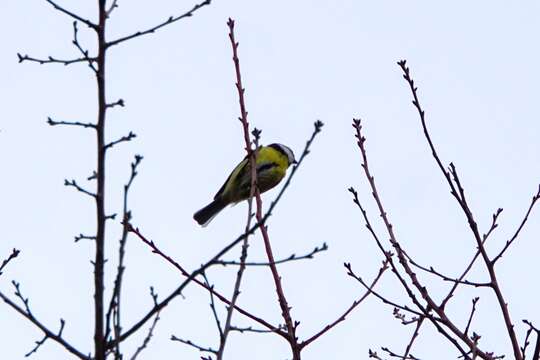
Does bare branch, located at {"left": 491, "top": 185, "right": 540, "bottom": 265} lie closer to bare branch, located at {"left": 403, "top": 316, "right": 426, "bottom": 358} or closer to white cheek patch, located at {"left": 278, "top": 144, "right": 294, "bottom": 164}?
bare branch, located at {"left": 403, "top": 316, "right": 426, "bottom": 358}

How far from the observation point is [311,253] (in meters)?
2.48

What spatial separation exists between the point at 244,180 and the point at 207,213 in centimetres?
48

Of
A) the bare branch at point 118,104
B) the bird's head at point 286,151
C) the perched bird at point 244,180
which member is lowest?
the bare branch at point 118,104

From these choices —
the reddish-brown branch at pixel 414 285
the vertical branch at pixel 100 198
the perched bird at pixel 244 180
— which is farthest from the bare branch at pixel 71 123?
the perched bird at pixel 244 180

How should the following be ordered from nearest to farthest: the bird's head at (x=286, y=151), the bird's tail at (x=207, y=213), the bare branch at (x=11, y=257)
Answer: the bare branch at (x=11, y=257)
the bird's tail at (x=207, y=213)
the bird's head at (x=286, y=151)

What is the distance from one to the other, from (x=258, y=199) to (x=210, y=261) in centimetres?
206

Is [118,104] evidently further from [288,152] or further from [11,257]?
[288,152]

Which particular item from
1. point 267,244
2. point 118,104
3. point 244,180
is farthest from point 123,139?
point 244,180

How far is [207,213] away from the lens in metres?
8.25

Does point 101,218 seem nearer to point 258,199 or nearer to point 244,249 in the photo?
point 244,249

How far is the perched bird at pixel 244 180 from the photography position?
27.0 feet

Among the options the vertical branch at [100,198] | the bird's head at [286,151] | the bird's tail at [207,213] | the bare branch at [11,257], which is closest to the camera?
the vertical branch at [100,198]

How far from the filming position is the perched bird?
27.0ft

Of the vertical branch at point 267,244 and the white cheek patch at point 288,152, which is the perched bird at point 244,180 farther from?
the vertical branch at point 267,244
